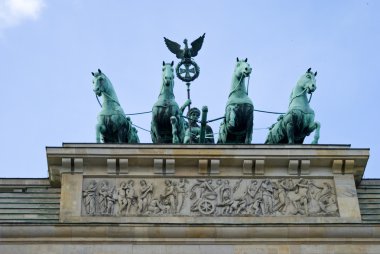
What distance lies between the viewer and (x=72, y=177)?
2477cm

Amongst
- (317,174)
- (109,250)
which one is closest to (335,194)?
(317,174)

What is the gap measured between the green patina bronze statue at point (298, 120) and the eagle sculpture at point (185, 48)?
393cm

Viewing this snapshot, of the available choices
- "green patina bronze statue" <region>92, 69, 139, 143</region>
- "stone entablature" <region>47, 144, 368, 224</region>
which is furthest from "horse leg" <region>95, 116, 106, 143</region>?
"stone entablature" <region>47, 144, 368, 224</region>

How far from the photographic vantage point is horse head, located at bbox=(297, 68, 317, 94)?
1058 inches

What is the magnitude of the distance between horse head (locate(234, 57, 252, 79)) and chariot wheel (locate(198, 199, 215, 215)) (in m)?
3.87

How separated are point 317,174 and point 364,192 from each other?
1.22 metres

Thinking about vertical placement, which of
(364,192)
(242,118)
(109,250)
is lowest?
(109,250)

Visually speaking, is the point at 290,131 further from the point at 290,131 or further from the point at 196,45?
the point at 196,45

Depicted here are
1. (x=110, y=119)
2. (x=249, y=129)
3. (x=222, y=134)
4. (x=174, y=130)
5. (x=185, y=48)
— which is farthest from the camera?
(x=185, y=48)

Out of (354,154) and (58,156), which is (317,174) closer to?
(354,154)

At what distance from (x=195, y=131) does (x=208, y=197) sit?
192 inches

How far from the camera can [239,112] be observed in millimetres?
26594

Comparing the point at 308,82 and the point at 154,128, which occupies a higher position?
the point at 308,82

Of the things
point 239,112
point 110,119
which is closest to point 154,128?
point 110,119
